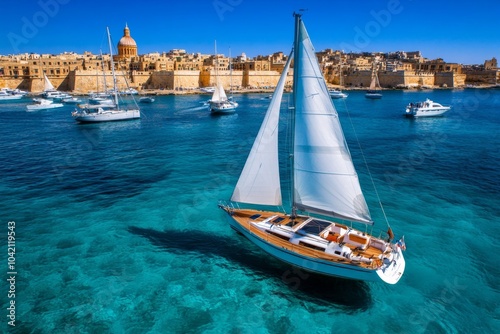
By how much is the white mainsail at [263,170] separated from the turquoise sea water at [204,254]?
2.08 m

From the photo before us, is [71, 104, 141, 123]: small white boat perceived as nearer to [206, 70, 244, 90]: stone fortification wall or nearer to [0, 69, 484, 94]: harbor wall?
[0, 69, 484, 94]: harbor wall

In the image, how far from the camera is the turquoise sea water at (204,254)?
9.41 m

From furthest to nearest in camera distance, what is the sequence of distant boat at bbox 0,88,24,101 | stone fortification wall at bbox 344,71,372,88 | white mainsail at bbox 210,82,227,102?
1. stone fortification wall at bbox 344,71,372,88
2. distant boat at bbox 0,88,24,101
3. white mainsail at bbox 210,82,227,102

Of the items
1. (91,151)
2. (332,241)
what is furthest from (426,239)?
(91,151)

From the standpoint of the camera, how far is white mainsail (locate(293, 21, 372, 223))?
9.91m

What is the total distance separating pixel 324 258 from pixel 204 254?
4.65 meters

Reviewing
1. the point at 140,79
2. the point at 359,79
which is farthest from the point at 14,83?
the point at 359,79

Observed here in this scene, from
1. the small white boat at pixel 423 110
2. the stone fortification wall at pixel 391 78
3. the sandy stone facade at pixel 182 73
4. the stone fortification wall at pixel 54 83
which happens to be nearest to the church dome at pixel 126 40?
the sandy stone facade at pixel 182 73

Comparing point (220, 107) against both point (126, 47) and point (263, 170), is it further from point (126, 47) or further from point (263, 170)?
point (126, 47)

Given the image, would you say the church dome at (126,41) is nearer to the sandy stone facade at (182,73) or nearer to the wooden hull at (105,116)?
the sandy stone facade at (182,73)

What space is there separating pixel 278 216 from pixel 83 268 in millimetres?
6665

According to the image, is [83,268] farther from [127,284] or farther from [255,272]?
[255,272]

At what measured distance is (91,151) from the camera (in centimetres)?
2942

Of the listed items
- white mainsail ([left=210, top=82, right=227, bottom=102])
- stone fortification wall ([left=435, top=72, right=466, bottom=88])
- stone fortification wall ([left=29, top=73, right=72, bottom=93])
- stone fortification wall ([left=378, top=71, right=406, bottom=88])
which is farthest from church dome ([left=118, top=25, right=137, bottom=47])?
stone fortification wall ([left=435, top=72, right=466, bottom=88])
